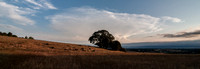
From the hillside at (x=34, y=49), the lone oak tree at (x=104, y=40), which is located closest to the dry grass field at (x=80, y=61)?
the hillside at (x=34, y=49)

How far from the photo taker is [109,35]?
197ft

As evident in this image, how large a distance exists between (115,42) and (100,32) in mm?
8864

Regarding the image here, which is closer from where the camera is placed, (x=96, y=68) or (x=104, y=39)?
(x=96, y=68)

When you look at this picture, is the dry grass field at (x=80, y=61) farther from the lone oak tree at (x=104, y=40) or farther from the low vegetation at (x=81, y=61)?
the lone oak tree at (x=104, y=40)

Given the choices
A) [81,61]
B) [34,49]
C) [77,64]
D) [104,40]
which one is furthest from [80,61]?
[104,40]

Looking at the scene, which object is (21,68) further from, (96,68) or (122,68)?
(122,68)

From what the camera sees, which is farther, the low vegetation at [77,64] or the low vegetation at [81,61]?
the low vegetation at [81,61]

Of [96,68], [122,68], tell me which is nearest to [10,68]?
[96,68]

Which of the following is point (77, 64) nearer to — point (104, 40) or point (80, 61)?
point (80, 61)

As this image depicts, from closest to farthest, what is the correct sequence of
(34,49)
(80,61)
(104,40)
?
(80,61) < (34,49) < (104,40)

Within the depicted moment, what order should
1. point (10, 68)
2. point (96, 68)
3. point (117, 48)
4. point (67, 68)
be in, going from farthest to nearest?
point (117, 48) < point (96, 68) < point (67, 68) < point (10, 68)

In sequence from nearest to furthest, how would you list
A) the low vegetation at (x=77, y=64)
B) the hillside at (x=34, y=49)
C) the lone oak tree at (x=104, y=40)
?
the low vegetation at (x=77, y=64), the hillside at (x=34, y=49), the lone oak tree at (x=104, y=40)

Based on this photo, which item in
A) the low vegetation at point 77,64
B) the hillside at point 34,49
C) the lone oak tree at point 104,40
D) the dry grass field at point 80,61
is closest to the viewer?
the low vegetation at point 77,64

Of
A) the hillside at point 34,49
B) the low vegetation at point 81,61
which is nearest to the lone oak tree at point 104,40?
the hillside at point 34,49
